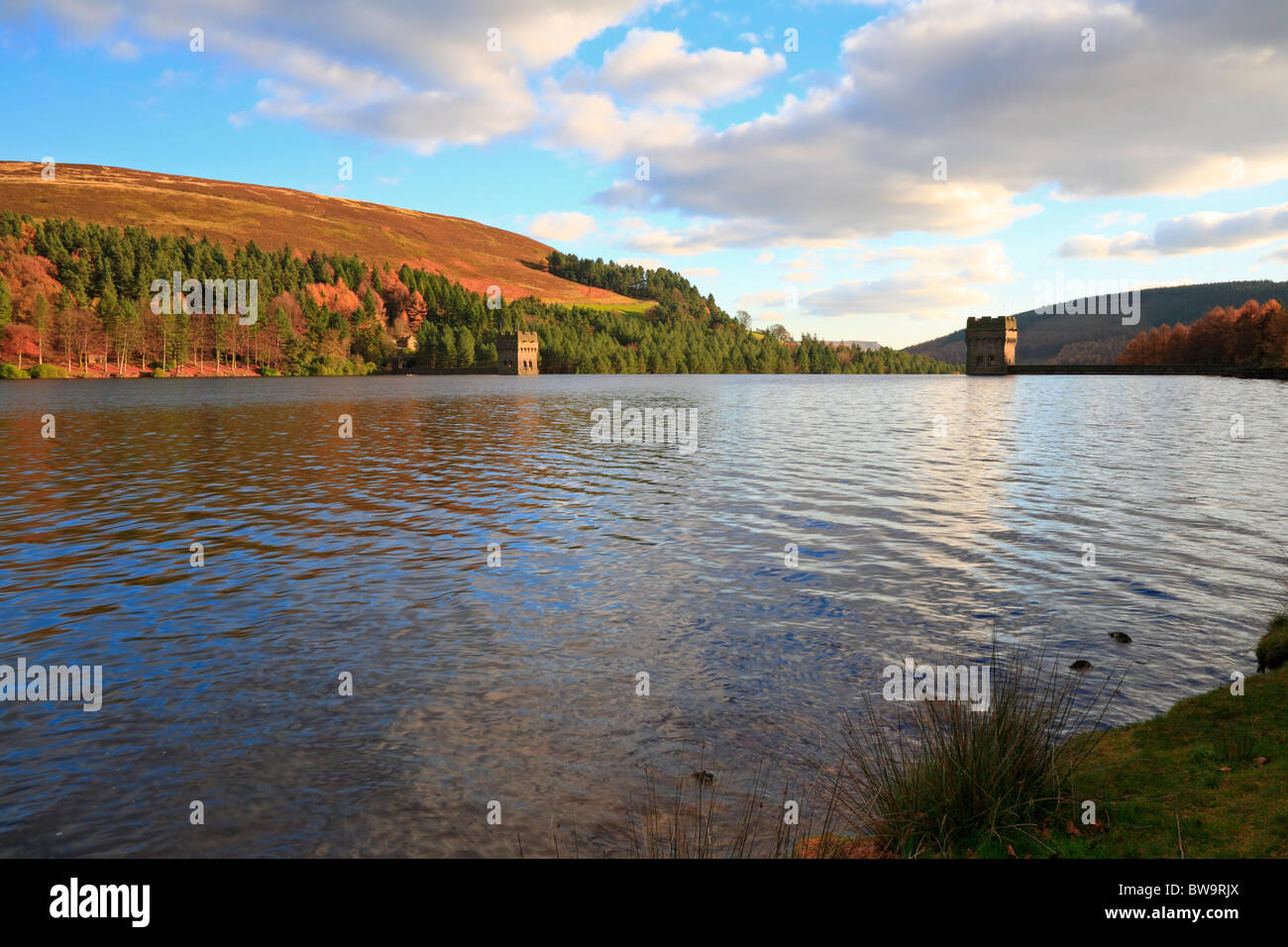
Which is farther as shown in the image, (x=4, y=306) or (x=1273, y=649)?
(x=4, y=306)

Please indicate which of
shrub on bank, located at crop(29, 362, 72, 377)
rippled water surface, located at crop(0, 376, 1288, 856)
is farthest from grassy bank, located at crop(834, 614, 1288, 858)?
shrub on bank, located at crop(29, 362, 72, 377)

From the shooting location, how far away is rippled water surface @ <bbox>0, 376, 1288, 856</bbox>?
26.6 ft

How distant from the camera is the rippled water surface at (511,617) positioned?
8.11 meters

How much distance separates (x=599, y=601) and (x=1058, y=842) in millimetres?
9506

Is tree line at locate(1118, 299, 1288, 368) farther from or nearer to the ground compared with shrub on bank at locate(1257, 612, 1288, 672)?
farther from the ground

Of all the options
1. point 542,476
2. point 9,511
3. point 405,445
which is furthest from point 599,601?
point 405,445

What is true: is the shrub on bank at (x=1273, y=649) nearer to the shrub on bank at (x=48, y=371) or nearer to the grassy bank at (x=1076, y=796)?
the grassy bank at (x=1076, y=796)

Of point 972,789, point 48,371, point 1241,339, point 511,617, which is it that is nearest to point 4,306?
point 48,371

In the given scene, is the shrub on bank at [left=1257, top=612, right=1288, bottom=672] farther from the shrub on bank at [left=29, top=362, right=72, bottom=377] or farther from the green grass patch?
the shrub on bank at [left=29, top=362, right=72, bottom=377]

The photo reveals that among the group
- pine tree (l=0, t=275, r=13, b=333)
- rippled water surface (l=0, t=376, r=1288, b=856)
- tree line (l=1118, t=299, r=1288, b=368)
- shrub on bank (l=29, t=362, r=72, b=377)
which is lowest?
rippled water surface (l=0, t=376, r=1288, b=856)

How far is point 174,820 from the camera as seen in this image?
747cm

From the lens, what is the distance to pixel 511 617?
13.8 m

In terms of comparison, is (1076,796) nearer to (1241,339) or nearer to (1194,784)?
(1194,784)

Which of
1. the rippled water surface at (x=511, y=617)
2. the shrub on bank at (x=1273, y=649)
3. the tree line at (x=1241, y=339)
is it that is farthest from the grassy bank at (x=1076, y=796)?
the tree line at (x=1241, y=339)
